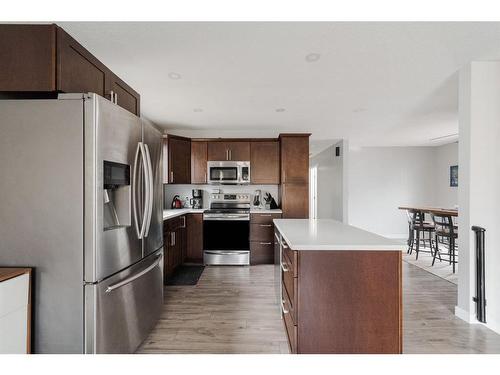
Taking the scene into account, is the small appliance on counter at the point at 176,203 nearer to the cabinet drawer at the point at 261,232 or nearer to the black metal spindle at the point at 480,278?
the cabinet drawer at the point at 261,232

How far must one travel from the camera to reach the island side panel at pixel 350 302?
1347 millimetres

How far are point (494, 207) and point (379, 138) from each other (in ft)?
11.8

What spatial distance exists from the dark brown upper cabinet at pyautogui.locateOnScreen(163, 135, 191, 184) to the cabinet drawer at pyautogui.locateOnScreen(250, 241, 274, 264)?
1.69 meters

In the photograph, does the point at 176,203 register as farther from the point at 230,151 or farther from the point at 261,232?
the point at 261,232

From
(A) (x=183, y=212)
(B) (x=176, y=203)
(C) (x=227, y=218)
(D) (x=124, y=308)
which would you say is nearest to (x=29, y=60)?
(D) (x=124, y=308)

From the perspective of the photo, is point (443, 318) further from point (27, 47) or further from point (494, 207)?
point (27, 47)

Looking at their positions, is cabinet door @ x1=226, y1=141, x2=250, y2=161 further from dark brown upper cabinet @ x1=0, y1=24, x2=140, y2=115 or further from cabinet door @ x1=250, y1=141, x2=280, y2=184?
dark brown upper cabinet @ x1=0, y1=24, x2=140, y2=115

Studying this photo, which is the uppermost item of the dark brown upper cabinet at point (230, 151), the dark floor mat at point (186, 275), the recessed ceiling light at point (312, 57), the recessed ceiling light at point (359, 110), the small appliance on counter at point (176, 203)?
the recessed ceiling light at point (359, 110)

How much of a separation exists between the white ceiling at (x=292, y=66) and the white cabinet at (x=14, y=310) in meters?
1.63

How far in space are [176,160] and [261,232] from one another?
191cm

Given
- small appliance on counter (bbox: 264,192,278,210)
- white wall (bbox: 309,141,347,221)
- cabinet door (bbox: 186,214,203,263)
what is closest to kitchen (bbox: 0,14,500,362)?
cabinet door (bbox: 186,214,203,263)

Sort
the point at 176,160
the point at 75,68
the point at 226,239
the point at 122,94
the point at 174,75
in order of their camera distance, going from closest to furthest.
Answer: the point at 75,68 → the point at 122,94 → the point at 174,75 → the point at 226,239 → the point at 176,160

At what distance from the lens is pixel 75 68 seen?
1430mm

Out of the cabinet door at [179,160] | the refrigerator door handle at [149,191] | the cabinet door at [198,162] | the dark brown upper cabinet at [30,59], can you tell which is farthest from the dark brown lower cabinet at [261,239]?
the dark brown upper cabinet at [30,59]
